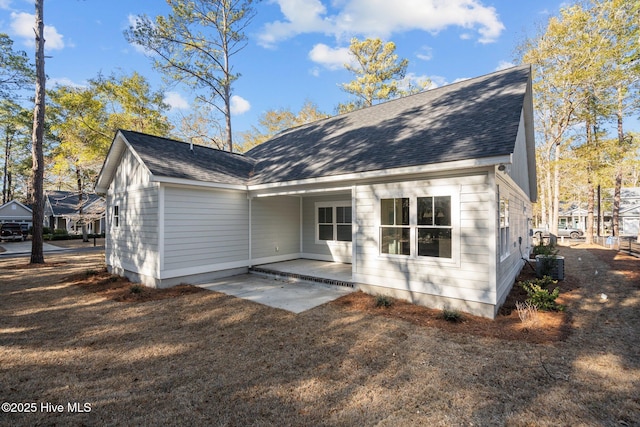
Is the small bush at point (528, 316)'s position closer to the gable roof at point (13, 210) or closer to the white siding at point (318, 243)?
the white siding at point (318, 243)

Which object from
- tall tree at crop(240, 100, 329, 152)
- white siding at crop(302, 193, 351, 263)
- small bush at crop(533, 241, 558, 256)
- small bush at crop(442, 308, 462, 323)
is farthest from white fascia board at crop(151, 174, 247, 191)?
tall tree at crop(240, 100, 329, 152)

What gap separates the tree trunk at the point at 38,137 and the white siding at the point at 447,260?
13.3 meters

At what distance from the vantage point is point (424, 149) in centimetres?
625

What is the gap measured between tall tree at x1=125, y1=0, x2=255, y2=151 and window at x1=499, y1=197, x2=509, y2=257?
16.6m

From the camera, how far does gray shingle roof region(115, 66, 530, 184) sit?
19.3 ft

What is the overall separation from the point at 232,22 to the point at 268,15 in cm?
260

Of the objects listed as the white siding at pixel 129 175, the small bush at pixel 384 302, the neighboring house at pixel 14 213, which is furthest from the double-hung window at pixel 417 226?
the neighboring house at pixel 14 213

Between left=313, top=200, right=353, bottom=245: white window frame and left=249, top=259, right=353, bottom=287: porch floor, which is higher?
left=313, top=200, right=353, bottom=245: white window frame

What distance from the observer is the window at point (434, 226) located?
5.62 meters

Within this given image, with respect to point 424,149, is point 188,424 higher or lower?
lower

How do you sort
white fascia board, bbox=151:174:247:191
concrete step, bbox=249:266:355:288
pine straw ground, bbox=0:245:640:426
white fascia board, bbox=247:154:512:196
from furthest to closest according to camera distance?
concrete step, bbox=249:266:355:288
white fascia board, bbox=151:174:247:191
white fascia board, bbox=247:154:512:196
pine straw ground, bbox=0:245:640:426

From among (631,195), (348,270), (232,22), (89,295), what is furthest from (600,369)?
(631,195)

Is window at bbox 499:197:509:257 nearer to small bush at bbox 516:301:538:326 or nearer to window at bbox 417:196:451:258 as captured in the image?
small bush at bbox 516:301:538:326

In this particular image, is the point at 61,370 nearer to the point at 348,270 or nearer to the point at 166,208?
the point at 166,208
